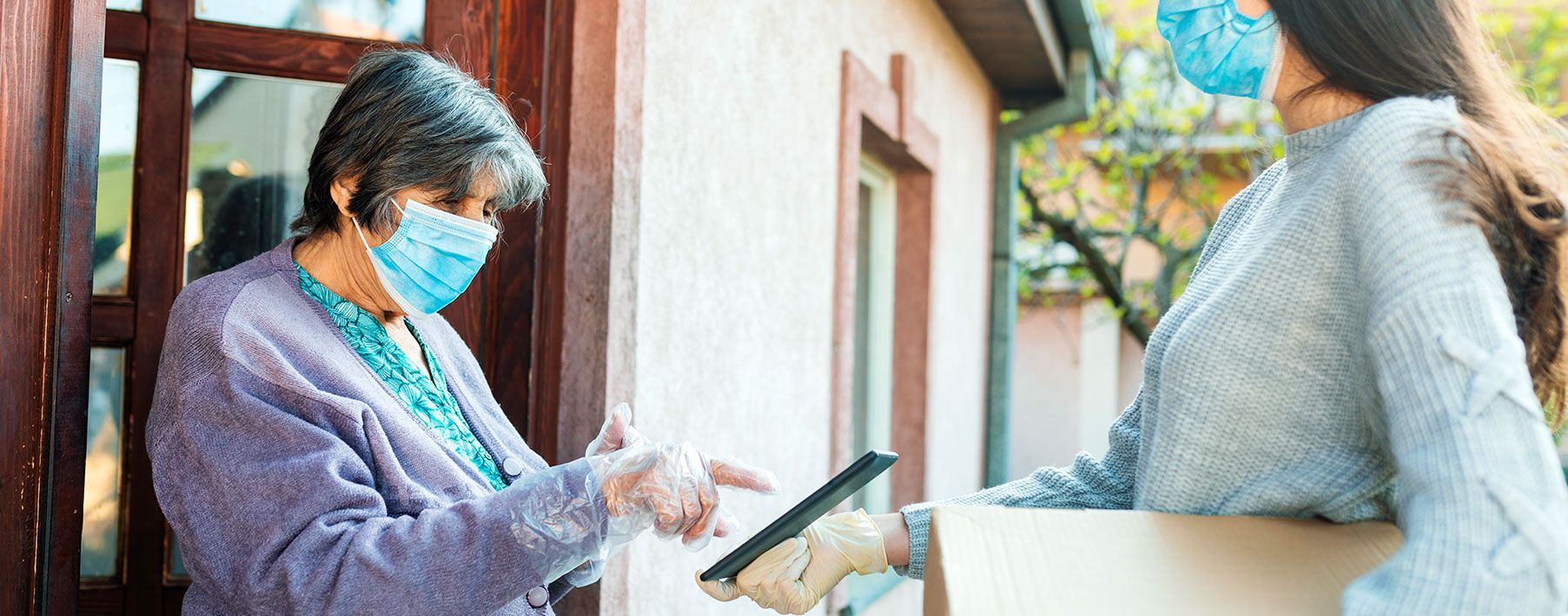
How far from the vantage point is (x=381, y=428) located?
173 centimetres

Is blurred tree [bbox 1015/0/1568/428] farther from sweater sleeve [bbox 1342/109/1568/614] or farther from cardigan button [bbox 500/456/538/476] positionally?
sweater sleeve [bbox 1342/109/1568/614]

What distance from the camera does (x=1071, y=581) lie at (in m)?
1.33

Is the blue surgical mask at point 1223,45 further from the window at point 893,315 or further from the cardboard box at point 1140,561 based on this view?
the window at point 893,315

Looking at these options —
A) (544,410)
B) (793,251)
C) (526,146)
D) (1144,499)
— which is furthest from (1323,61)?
(793,251)

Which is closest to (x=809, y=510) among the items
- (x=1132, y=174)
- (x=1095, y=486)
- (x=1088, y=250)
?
(x=1095, y=486)

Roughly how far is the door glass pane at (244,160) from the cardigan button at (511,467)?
0.82m

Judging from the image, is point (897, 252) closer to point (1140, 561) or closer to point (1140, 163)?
point (1140, 561)

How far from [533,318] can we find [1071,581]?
1510mm

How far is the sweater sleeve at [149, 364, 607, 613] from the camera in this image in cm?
154

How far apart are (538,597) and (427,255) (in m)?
0.55

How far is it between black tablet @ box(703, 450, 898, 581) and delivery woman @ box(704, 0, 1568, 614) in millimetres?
62

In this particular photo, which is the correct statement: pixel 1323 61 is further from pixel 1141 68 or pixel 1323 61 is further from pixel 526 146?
pixel 1141 68

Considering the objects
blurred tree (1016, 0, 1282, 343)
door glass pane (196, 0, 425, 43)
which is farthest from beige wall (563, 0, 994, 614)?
blurred tree (1016, 0, 1282, 343)

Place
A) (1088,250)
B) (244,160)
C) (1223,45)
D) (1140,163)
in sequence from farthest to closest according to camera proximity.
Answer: (1140,163) → (1088,250) → (244,160) → (1223,45)
